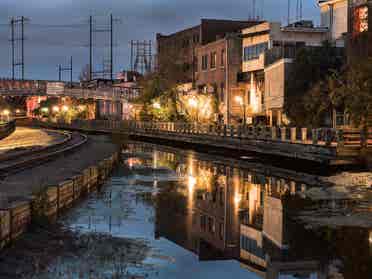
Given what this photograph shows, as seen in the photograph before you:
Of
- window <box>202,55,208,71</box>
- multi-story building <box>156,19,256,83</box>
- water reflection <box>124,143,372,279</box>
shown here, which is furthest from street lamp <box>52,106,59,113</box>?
water reflection <box>124,143,372,279</box>

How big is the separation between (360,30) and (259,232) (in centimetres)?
2482

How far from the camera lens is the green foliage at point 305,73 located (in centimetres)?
4403

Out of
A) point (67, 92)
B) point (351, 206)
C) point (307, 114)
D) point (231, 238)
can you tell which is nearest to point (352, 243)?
point (231, 238)

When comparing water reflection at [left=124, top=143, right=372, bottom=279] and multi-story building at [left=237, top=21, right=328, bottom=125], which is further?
multi-story building at [left=237, top=21, right=328, bottom=125]

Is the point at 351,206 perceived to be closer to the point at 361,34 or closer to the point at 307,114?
the point at 361,34

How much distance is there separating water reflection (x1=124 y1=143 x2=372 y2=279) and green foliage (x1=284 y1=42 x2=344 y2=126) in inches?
690

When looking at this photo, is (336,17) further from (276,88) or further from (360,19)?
(360,19)

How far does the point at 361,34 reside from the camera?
36.9 metres

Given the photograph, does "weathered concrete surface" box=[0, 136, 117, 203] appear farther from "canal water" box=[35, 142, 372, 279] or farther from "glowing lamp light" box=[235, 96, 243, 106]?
"glowing lamp light" box=[235, 96, 243, 106]

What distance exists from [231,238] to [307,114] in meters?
29.0

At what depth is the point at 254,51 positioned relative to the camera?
209ft

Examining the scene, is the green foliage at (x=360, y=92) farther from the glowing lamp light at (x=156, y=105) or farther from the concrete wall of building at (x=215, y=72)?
the glowing lamp light at (x=156, y=105)

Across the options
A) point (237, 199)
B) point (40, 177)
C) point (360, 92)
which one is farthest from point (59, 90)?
point (237, 199)

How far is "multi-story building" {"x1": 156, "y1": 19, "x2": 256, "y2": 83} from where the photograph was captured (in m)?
85.7
